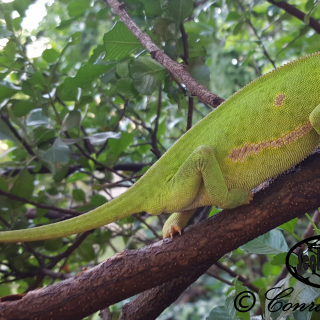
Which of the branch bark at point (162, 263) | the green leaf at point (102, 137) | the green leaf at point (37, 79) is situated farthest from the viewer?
the green leaf at point (37, 79)

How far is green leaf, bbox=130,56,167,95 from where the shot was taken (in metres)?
1.60

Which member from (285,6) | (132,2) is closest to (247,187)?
(285,6)

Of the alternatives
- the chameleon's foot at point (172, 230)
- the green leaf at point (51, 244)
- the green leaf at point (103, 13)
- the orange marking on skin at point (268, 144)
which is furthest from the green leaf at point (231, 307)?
the green leaf at point (103, 13)

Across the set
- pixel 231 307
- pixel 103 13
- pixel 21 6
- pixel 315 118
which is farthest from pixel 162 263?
pixel 21 6

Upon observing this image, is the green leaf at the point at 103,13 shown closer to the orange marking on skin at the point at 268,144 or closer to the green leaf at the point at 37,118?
the green leaf at the point at 37,118

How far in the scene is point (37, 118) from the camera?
1903mm

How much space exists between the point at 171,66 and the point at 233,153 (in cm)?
47

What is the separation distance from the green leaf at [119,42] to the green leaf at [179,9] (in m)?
0.22

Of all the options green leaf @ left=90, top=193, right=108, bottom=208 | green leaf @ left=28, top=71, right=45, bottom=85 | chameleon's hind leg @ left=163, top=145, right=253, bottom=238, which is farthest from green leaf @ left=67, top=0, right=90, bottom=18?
chameleon's hind leg @ left=163, top=145, right=253, bottom=238

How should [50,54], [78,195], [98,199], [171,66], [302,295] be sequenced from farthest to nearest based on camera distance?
[78,195], [50,54], [98,199], [171,66], [302,295]

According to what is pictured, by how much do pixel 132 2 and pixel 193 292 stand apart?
4.61 metres

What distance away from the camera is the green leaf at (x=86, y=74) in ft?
5.31

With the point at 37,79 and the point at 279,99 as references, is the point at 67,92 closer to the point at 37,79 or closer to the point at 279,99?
the point at 37,79

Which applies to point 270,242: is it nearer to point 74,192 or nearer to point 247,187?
point 247,187
